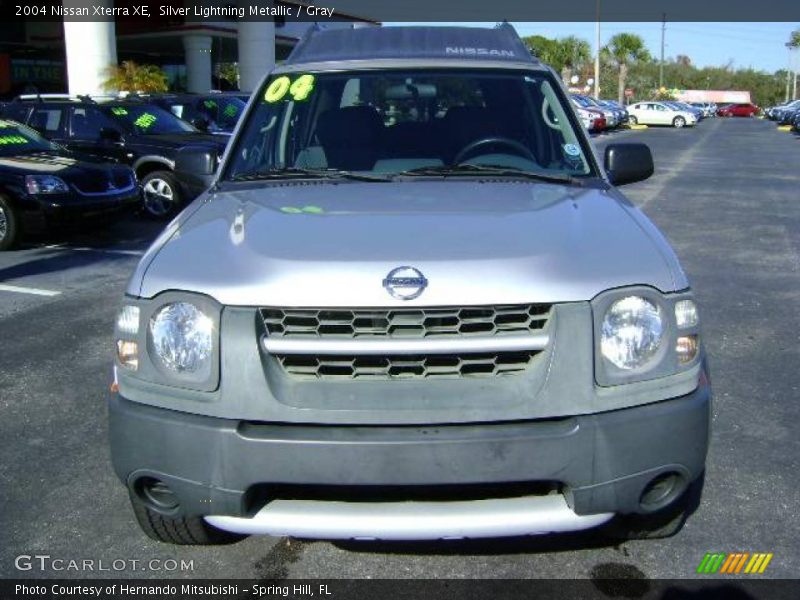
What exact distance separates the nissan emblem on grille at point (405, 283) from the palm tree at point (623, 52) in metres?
76.2

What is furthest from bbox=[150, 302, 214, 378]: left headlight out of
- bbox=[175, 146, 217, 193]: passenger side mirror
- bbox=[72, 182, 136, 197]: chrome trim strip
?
bbox=[72, 182, 136, 197]: chrome trim strip

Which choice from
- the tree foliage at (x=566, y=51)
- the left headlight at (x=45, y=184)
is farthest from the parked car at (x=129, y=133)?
the tree foliage at (x=566, y=51)

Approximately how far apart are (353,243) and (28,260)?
23.9 feet

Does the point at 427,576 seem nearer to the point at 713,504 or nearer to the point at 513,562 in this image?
the point at 513,562

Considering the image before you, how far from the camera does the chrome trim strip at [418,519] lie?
100.0 inches

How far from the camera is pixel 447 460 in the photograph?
250cm

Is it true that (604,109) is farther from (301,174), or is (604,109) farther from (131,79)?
(301,174)

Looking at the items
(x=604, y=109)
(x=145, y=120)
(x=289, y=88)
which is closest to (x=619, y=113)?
(x=604, y=109)

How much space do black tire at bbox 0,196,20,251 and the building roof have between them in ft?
18.7

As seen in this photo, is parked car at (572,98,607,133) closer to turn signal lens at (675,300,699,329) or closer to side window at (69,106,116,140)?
side window at (69,106,116,140)

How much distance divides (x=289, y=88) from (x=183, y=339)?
209 centimetres

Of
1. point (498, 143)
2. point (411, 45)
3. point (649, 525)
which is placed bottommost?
point (649, 525)

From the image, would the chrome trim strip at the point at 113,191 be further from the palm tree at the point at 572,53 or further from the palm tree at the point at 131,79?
the palm tree at the point at 572,53

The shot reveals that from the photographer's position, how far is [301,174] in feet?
12.4
